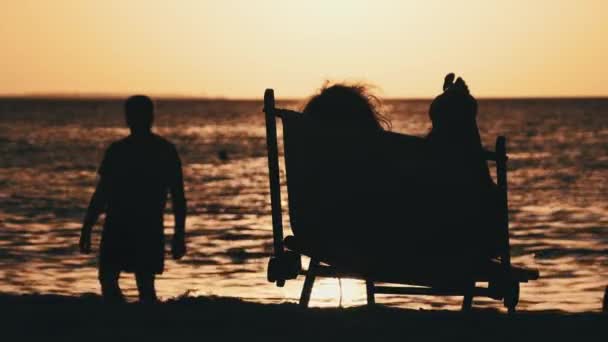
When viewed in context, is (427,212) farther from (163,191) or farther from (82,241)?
(82,241)

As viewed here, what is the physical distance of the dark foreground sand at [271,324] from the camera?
628 centimetres

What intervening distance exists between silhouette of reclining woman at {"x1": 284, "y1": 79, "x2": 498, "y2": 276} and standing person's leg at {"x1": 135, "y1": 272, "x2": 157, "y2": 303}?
46.1 inches

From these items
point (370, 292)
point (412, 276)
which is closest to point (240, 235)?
point (370, 292)

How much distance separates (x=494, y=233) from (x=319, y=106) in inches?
50.1

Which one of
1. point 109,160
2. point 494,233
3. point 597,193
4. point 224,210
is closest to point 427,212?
point 494,233

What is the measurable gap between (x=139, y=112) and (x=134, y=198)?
54 cm

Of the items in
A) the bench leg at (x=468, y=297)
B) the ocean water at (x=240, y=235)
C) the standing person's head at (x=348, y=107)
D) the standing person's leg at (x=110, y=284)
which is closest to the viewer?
the bench leg at (x=468, y=297)

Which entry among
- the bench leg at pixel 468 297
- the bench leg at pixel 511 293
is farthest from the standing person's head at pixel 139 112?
the bench leg at pixel 511 293

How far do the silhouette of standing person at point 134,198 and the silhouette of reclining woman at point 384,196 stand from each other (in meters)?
0.98

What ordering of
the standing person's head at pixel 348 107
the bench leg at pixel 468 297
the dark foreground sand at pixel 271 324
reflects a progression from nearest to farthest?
the dark foreground sand at pixel 271 324
the bench leg at pixel 468 297
the standing person's head at pixel 348 107

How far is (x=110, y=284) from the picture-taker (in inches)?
282

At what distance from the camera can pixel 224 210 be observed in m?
27.7

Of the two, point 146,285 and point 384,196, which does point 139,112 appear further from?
point 384,196

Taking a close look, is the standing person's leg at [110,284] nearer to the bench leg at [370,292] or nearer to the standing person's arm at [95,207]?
the standing person's arm at [95,207]
